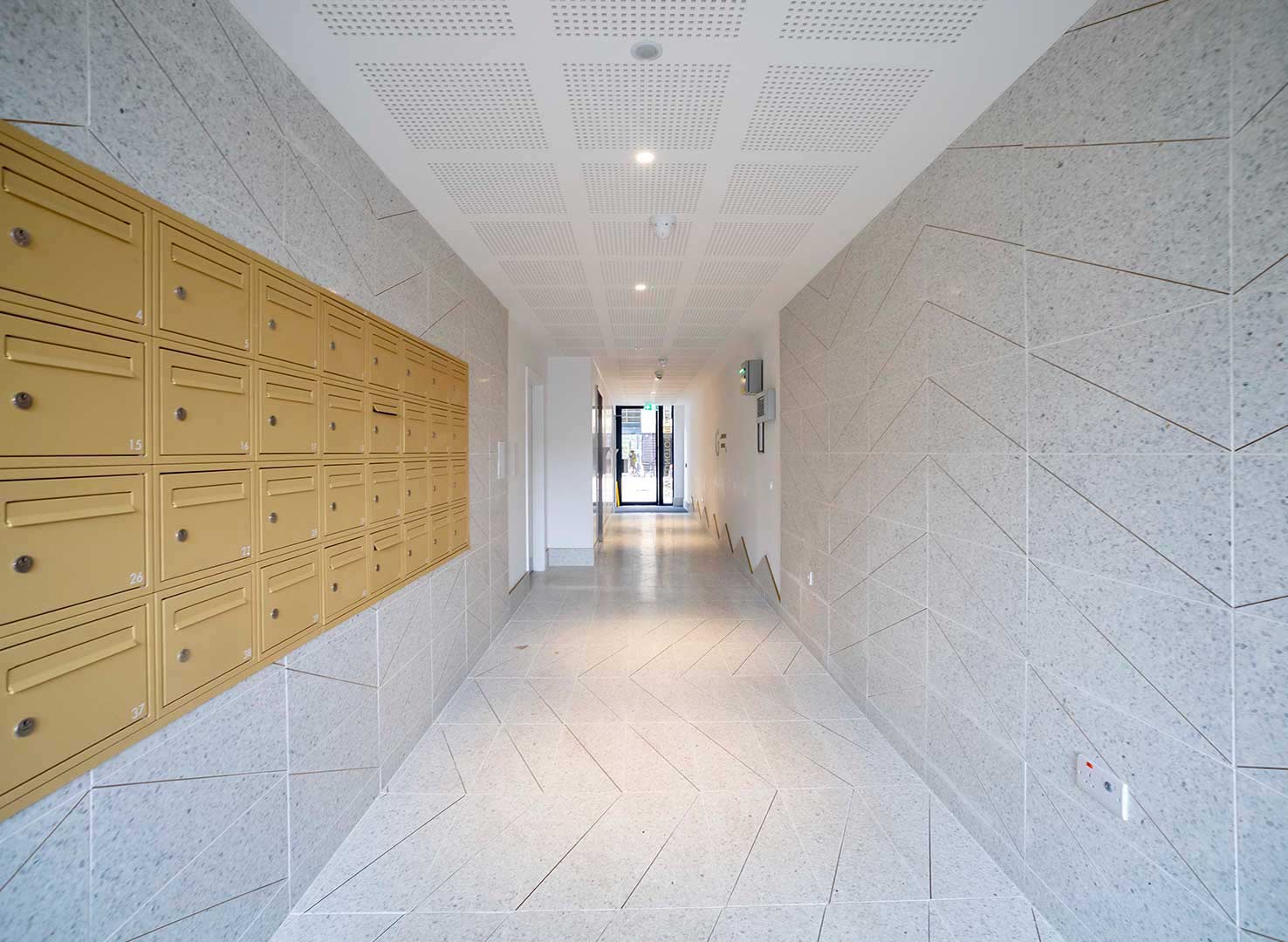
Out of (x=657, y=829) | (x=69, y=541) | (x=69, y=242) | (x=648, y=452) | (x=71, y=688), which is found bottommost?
(x=657, y=829)

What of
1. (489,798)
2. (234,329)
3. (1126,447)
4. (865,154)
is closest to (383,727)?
(489,798)

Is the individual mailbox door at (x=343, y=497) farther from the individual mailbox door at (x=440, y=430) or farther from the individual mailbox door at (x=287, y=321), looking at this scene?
the individual mailbox door at (x=440, y=430)

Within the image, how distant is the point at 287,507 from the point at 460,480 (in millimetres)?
1732

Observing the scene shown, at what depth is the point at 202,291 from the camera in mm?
1396

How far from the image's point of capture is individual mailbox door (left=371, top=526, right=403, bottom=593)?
91.7 inches

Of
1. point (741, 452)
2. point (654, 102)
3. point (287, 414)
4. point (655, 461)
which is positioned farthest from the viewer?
point (655, 461)

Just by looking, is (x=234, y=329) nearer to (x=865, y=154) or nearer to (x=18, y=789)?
(x=18, y=789)

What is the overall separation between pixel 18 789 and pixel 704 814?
211 cm

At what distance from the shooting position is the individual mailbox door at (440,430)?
2988mm

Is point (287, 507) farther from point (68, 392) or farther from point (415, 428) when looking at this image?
point (415, 428)

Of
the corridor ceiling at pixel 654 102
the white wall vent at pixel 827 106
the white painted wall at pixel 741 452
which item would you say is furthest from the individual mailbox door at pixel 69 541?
the white painted wall at pixel 741 452

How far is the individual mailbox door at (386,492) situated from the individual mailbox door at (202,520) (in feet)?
2.53

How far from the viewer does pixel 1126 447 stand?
147 centimetres

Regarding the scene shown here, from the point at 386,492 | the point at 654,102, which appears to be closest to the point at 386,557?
the point at 386,492
